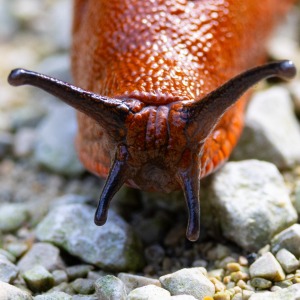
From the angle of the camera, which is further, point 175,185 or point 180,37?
point 180,37

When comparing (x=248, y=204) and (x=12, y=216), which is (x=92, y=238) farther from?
(x=248, y=204)

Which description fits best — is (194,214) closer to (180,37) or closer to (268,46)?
(180,37)

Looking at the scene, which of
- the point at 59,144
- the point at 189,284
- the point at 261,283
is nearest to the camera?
the point at 189,284

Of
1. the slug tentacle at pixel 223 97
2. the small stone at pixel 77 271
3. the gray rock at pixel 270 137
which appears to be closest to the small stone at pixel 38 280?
the small stone at pixel 77 271

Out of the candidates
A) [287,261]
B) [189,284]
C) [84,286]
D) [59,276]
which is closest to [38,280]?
[59,276]

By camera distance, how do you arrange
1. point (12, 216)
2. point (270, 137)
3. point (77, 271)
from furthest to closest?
point (270, 137), point (12, 216), point (77, 271)

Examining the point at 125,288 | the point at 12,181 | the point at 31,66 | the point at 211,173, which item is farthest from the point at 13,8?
the point at 125,288
